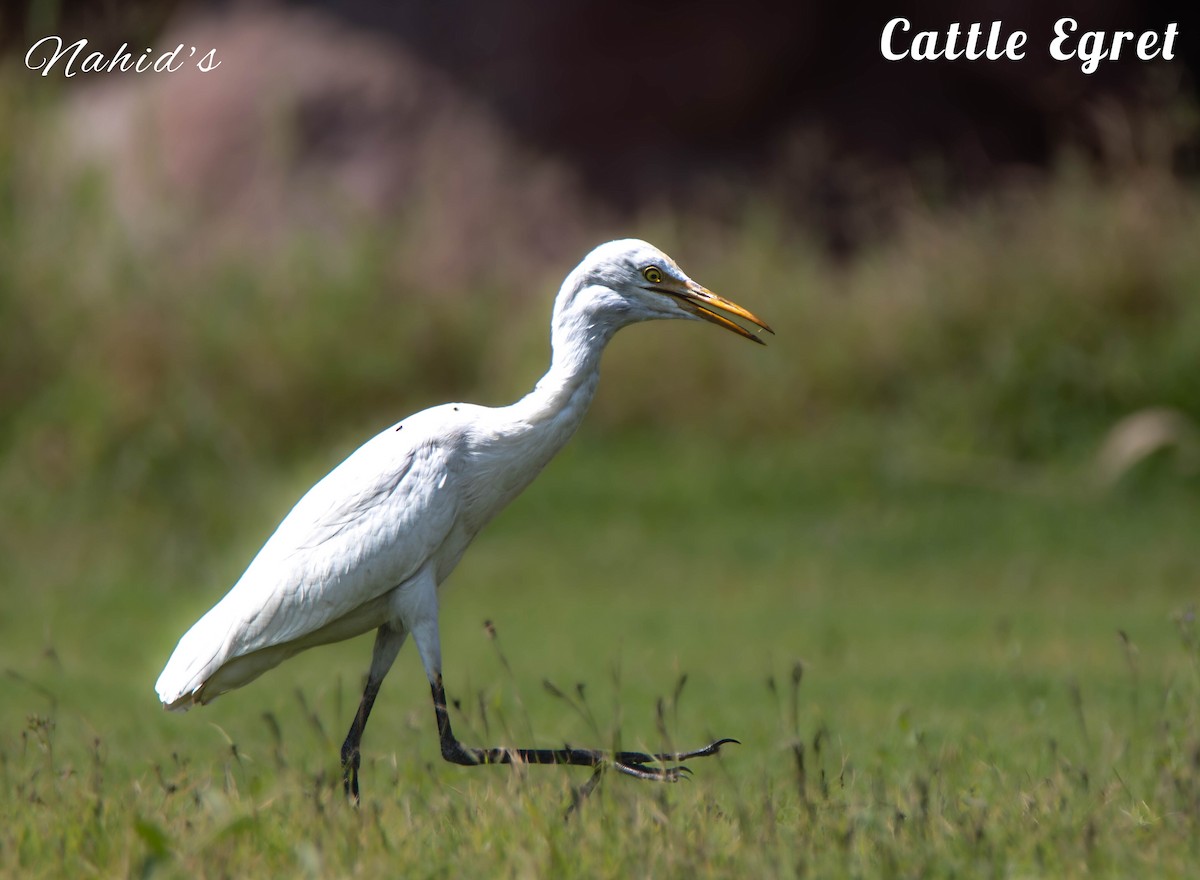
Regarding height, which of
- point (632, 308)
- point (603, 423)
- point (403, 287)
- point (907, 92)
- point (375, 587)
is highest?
point (907, 92)

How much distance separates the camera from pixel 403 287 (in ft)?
41.4

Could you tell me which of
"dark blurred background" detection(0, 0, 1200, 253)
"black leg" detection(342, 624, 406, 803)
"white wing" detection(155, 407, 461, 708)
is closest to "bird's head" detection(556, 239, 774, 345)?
"white wing" detection(155, 407, 461, 708)

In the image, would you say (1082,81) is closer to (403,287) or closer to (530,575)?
(403,287)

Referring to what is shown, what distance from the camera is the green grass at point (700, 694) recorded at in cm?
353

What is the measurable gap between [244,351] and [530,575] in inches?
130

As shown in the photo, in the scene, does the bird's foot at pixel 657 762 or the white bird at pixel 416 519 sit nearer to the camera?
the bird's foot at pixel 657 762

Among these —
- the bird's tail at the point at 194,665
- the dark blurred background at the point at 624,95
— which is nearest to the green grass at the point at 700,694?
the bird's tail at the point at 194,665

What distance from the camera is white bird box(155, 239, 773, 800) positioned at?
177 inches

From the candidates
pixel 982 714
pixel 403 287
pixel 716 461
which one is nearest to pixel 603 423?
pixel 716 461

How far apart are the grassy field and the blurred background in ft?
0.11

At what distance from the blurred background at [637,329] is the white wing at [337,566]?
8.20ft

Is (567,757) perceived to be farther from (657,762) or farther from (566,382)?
(566,382)

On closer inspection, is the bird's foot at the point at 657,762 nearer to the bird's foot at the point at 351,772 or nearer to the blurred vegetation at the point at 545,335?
the bird's foot at the point at 351,772

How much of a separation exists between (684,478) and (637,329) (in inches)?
54.9
